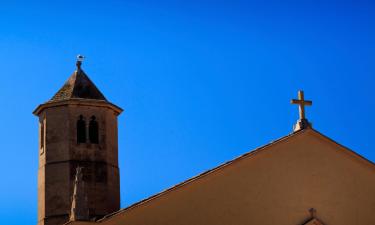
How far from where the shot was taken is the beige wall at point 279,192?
21062mm

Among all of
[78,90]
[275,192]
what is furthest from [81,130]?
[275,192]

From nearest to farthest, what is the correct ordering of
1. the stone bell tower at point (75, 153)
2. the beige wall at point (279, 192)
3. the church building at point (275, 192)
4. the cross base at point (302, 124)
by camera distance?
1. the church building at point (275, 192)
2. the beige wall at point (279, 192)
3. the cross base at point (302, 124)
4. the stone bell tower at point (75, 153)

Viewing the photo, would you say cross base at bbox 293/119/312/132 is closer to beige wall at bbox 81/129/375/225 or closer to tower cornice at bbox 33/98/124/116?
beige wall at bbox 81/129/375/225

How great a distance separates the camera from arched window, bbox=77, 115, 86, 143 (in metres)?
30.0

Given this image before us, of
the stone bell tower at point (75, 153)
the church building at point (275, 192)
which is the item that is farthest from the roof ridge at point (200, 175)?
the stone bell tower at point (75, 153)

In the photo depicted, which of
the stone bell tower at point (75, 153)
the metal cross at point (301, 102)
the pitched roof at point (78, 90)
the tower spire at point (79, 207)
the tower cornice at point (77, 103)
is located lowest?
the tower spire at point (79, 207)

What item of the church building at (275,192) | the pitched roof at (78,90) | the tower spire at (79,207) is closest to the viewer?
the tower spire at (79,207)

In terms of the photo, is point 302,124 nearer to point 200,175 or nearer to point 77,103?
point 200,175

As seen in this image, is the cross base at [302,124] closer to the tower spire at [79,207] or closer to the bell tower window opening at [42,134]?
the tower spire at [79,207]

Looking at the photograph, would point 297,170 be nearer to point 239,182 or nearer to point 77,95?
point 239,182

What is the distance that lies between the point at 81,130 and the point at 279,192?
10154 mm

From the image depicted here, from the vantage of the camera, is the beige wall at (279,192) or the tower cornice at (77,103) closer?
the beige wall at (279,192)

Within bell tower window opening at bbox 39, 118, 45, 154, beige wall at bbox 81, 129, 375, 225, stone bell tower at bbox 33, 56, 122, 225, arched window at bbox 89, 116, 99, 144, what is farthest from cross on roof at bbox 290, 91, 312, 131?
bell tower window opening at bbox 39, 118, 45, 154

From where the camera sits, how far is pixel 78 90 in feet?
102
